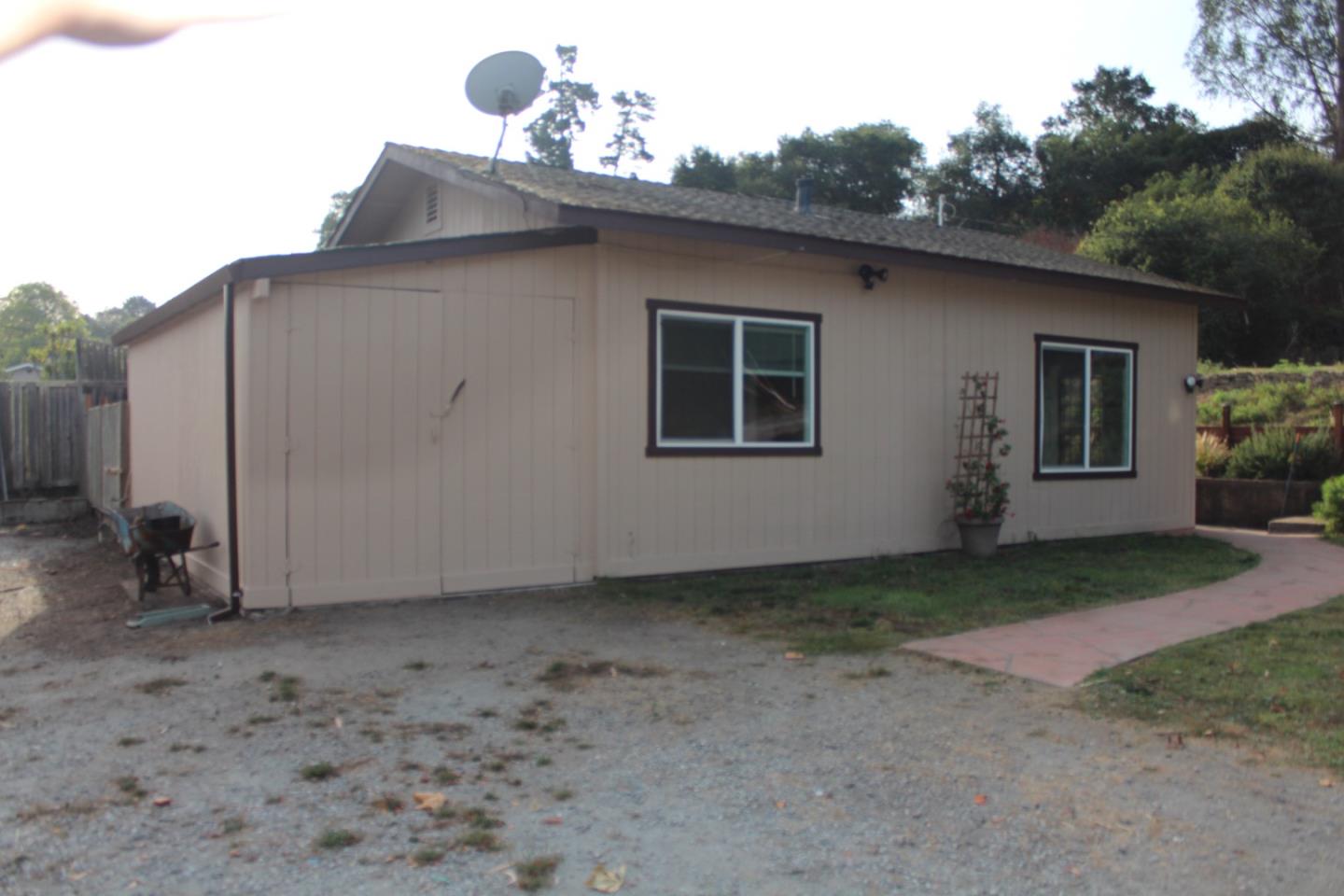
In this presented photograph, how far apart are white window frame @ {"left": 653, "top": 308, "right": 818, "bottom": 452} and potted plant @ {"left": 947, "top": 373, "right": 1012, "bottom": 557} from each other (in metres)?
1.70

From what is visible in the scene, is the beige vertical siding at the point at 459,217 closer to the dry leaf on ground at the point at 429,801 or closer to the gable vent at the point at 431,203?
the gable vent at the point at 431,203

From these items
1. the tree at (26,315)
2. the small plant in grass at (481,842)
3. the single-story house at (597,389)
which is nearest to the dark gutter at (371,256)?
the single-story house at (597,389)

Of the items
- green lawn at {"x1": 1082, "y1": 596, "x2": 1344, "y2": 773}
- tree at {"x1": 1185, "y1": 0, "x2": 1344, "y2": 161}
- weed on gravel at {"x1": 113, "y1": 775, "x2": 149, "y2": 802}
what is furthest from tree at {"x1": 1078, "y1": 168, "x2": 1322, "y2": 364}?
weed on gravel at {"x1": 113, "y1": 775, "x2": 149, "y2": 802}

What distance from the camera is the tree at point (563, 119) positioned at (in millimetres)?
44125

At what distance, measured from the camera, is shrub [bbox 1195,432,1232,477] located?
46.7 ft

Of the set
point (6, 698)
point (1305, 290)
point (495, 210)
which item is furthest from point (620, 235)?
point (1305, 290)

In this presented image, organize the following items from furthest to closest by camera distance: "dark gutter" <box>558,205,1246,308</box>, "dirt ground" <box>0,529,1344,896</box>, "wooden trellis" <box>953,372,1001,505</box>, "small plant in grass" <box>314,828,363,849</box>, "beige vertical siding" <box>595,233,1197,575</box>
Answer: "wooden trellis" <box>953,372,1001,505</box> < "beige vertical siding" <box>595,233,1197,575</box> < "dark gutter" <box>558,205,1246,308</box> < "small plant in grass" <box>314,828,363,849</box> < "dirt ground" <box>0,529,1344,896</box>

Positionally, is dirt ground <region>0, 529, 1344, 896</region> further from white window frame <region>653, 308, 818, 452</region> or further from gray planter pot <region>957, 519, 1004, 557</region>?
gray planter pot <region>957, 519, 1004, 557</region>

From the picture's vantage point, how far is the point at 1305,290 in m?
28.5

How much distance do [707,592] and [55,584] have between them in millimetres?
5031

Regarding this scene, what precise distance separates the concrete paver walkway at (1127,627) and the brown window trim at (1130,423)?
6.91 ft

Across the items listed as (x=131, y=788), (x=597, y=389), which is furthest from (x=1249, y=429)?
(x=131, y=788)

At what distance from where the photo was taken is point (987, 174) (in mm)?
43406

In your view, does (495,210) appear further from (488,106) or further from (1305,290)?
(1305,290)
